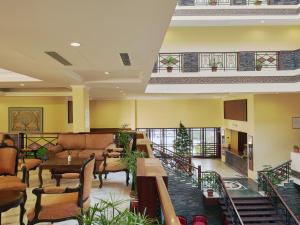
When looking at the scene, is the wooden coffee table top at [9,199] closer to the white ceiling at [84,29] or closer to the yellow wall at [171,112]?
the white ceiling at [84,29]

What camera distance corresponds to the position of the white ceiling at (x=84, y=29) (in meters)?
2.72

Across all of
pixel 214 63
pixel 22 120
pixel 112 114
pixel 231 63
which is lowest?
pixel 22 120

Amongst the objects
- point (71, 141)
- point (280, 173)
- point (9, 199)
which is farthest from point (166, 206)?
point (280, 173)

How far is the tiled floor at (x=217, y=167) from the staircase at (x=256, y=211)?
9.93 feet

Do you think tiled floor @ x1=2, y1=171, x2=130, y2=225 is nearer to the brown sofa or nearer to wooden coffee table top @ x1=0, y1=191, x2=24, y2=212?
wooden coffee table top @ x1=0, y1=191, x2=24, y2=212

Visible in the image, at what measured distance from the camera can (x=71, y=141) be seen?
29.7ft

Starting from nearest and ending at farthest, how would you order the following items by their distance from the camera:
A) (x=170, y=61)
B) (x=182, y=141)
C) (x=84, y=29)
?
(x=84, y=29) → (x=170, y=61) → (x=182, y=141)

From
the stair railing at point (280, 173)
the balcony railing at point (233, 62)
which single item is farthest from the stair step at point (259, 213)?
the balcony railing at point (233, 62)

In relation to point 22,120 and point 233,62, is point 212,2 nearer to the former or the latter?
point 233,62

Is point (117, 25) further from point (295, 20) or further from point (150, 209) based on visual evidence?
point (295, 20)

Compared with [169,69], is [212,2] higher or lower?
higher

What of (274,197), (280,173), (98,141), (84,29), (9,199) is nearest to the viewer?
(84,29)

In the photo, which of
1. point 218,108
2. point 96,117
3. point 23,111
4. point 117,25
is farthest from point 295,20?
point 117,25

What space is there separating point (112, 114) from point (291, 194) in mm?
9304
